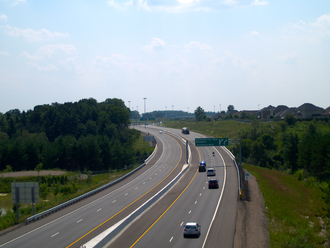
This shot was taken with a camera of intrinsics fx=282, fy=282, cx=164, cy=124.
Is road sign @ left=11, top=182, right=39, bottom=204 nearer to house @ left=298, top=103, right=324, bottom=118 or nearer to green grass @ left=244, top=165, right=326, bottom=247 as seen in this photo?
green grass @ left=244, top=165, right=326, bottom=247

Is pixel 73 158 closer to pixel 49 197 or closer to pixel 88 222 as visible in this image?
pixel 49 197

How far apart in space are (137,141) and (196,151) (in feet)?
144

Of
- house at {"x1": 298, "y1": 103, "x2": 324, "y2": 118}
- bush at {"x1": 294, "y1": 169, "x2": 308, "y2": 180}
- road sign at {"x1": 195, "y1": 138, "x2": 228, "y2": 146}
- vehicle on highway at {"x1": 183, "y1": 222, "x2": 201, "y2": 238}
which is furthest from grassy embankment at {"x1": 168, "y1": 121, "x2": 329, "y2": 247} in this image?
house at {"x1": 298, "y1": 103, "x2": 324, "y2": 118}

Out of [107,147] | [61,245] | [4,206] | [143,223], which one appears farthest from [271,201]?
[107,147]

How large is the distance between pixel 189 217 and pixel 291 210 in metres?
15.2

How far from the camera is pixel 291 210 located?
35.7 metres

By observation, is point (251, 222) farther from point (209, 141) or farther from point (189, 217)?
point (209, 141)

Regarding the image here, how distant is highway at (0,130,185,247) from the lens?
2270 centimetres

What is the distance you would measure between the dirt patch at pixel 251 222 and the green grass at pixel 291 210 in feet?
2.06

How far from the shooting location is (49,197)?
45.6 meters

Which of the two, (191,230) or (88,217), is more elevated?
(191,230)

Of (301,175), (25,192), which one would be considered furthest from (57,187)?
(301,175)

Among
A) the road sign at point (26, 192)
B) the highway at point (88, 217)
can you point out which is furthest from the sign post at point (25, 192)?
the highway at point (88, 217)

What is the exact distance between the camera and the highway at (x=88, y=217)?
22.7 meters
